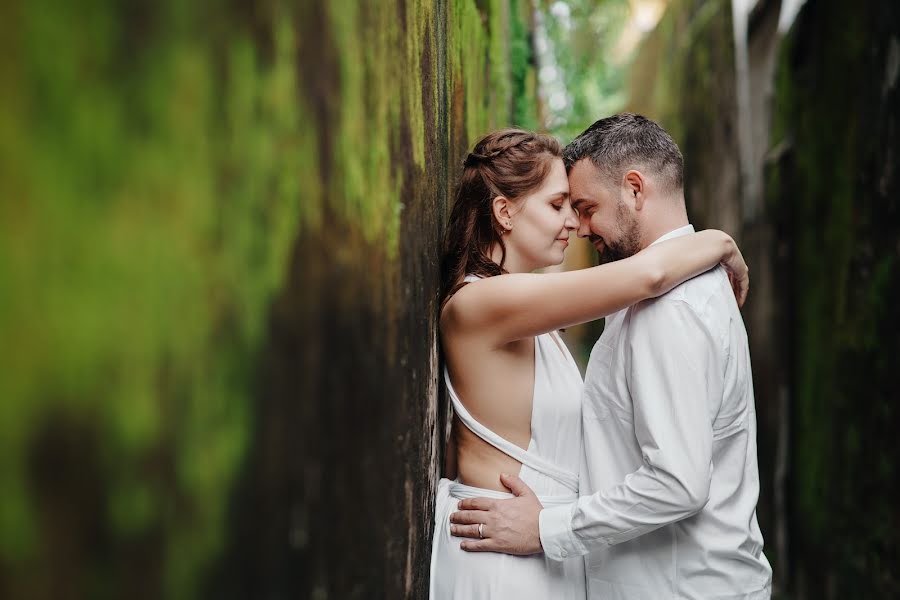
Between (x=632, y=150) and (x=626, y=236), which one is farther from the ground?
(x=632, y=150)

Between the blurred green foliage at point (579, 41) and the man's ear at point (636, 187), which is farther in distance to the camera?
the blurred green foliage at point (579, 41)

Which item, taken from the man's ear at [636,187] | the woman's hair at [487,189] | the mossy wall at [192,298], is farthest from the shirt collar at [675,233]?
the mossy wall at [192,298]

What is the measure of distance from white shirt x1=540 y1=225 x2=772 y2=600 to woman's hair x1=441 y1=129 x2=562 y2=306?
1.75ft

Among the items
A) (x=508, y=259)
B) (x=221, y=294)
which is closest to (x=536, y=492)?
(x=508, y=259)

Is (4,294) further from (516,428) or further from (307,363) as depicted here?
(516,428)

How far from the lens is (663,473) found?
2.24m

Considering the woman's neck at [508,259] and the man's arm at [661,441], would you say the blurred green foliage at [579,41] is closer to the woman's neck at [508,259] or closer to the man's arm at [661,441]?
the woman's neck at [508,259]

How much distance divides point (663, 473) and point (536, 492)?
45 centimetres

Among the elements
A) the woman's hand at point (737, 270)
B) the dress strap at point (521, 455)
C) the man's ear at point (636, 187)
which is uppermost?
the man's ear at point (636, 187)

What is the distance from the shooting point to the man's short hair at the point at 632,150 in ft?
8.87

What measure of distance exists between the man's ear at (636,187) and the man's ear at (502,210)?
40 cm

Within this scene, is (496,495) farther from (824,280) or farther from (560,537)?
(824,280)

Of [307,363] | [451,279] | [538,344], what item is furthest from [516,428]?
[307,363]

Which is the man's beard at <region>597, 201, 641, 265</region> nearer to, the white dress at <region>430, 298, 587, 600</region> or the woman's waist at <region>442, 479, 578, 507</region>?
the white dress at <region>430, 298, 587, 600</region>
